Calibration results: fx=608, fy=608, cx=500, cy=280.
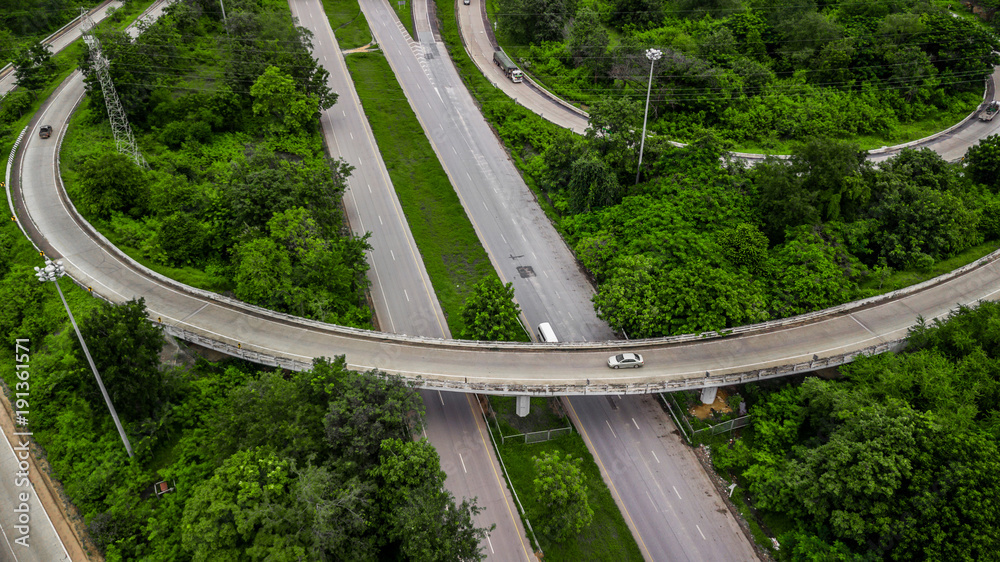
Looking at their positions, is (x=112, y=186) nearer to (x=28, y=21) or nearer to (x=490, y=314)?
(x=490, y=314)

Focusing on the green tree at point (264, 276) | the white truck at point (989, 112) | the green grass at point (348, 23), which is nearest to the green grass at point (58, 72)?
the green grass at point (348, 23)

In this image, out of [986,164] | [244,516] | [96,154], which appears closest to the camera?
[244,516]

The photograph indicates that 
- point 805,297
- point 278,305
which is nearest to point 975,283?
point 805,297

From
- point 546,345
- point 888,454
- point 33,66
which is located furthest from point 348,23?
point 888,454

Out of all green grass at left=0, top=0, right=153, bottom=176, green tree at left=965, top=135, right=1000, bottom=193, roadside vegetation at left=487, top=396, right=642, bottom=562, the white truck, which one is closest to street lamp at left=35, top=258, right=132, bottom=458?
roadside vegetation at left=487, top=396, right=642, bottom=562

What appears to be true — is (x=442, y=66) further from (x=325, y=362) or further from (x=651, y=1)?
(x=325, y=362)

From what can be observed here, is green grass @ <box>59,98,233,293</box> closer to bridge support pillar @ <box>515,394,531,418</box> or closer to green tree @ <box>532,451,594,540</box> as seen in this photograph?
bridge support pillar @ <box>515,394,531,418</box>
